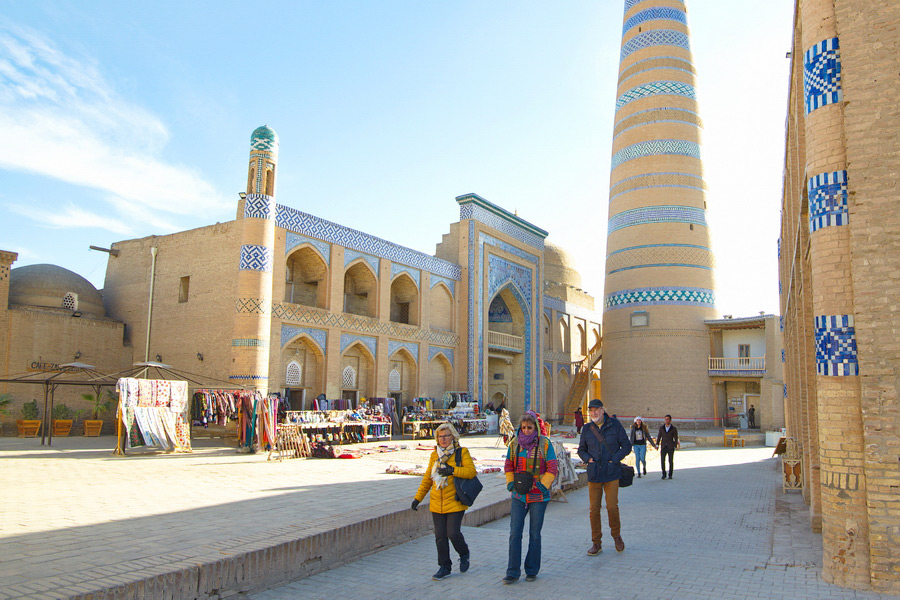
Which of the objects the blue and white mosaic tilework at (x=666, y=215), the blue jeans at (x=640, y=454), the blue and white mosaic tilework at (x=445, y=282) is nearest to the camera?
the blue jeans at (x=640, y=454)

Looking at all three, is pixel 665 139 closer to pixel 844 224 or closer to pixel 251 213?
pixel 251 213

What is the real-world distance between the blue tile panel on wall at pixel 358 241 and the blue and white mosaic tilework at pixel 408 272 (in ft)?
0.47

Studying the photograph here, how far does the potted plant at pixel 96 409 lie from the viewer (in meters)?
16.8

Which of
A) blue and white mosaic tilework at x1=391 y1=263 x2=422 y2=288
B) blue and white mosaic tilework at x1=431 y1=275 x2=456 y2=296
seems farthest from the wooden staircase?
blue and white mosaic tilework at x1=391 y1=263 x2=422 y2=288

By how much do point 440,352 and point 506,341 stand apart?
155 inches

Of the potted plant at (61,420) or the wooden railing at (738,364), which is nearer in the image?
the potted plant at (61,420)

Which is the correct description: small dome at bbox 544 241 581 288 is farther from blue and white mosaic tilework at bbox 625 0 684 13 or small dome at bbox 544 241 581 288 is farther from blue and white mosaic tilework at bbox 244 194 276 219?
blue and white mosaic tilework at bbox 244 194 276 219

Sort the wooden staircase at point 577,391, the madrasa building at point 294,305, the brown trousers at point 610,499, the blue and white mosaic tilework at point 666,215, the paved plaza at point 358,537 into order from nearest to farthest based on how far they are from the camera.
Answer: the paved plaza at point 358,537 → the brown trousers at point 610,499 → the madrasa building at point 294,305 → the blue and white mosaic tilework at point 666,215 → the wooden staircase at point 577,391

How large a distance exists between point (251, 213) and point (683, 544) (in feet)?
39.7

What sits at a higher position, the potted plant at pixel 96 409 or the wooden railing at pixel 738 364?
the wooden railing at pixel 738 364

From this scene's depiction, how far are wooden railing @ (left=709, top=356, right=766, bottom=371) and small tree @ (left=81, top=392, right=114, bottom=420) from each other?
64.9 feet

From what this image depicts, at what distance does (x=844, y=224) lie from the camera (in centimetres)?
489

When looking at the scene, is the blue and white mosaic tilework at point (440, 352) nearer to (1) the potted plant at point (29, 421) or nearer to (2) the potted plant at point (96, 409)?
(2) the potted plant at point (96, 409)

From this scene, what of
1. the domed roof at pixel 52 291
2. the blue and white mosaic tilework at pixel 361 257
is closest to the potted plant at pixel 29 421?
the domed roof at pixel 52 291
